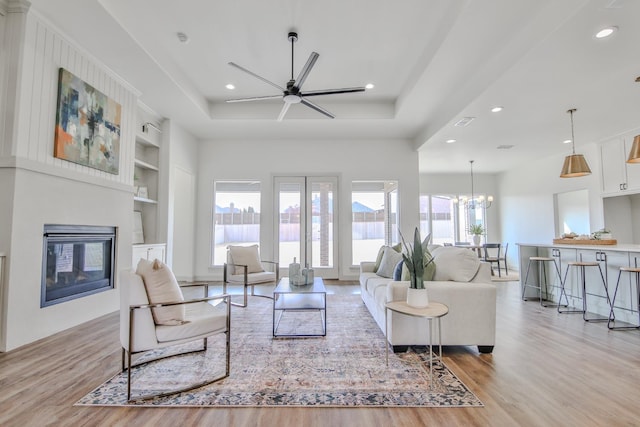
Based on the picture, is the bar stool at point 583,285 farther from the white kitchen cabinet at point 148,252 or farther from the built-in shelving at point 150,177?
the built-in shelving at point 150,177

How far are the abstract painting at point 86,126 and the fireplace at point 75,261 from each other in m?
0.82

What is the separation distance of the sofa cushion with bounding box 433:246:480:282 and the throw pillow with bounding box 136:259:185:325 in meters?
2.31

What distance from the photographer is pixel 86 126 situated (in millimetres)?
3561

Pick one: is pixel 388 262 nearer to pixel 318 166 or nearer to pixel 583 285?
pixel 583 285

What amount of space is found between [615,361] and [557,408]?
3.92 ft

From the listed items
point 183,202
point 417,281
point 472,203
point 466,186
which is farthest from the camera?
point 466,186

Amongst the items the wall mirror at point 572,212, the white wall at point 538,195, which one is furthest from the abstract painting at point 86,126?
the wall mirror at point 572,212

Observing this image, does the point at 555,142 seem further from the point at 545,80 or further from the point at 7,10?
the point at 7,10

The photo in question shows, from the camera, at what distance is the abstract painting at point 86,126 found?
3230mm

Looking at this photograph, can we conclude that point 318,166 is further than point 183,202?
Yes

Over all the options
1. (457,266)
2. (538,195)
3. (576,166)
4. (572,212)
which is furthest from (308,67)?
(538,195)

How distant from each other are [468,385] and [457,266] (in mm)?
1060

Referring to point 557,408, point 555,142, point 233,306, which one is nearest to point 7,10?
point 233,306

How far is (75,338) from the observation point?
302cm
